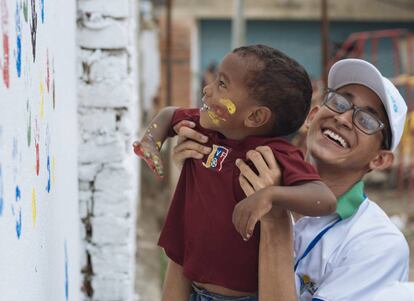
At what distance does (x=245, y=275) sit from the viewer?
7.27ft

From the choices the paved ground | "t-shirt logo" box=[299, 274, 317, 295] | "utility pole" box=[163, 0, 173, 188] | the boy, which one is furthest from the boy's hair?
"utility pole" box=[163, 0, 173, 188]

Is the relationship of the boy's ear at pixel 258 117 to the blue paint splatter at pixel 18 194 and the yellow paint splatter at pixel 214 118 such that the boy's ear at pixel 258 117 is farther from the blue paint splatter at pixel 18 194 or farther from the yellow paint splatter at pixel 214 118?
the blue paint splatter at pixel 18 194

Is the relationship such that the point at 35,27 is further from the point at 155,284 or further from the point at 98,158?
the point at 155,284

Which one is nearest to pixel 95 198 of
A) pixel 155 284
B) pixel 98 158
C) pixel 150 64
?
pixel 98 158

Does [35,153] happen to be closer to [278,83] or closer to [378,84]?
[278,83]

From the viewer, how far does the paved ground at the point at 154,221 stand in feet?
20.1

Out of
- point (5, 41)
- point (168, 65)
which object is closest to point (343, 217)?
point (5, 41)

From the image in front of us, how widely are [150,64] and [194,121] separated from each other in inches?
536

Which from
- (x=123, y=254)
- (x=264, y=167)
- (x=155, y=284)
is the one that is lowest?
(x=155, y=284)

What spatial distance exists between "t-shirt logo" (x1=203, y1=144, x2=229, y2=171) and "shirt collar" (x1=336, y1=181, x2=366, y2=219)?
0.36m

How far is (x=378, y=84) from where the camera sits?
93.0 inches

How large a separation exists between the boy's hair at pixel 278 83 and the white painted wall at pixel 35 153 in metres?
0.54

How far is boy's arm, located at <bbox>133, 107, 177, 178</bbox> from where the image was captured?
227cm

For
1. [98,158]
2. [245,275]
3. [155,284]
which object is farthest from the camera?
[155,284]
